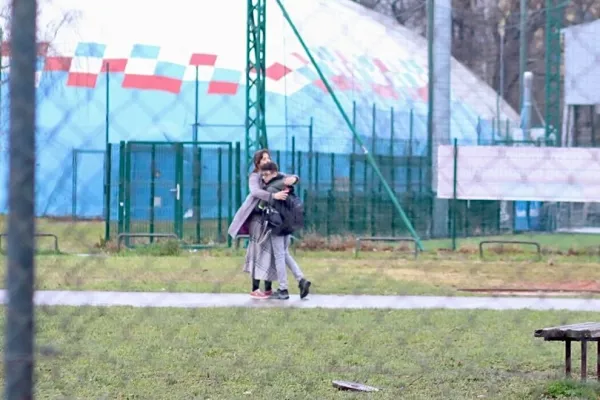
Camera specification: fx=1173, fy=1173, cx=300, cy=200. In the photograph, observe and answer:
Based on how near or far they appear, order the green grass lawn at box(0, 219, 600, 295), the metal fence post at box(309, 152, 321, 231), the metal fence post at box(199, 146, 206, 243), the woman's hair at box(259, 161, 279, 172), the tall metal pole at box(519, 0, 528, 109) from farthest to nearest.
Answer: the metal fence post at box(309, 152, 321, 231) → the metal fence post at box(199, 146, 206, 243) → the green grass lawn at box(0, 219, 600, 295) → the woman's hair at box(259, 161, 279, 172) → the tall metal pole at box(519, 0, 528, 109)

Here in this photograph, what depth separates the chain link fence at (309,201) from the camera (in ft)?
13.8

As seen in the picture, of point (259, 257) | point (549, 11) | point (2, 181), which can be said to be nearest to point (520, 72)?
point (549, 11)

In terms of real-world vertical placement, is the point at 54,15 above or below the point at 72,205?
above

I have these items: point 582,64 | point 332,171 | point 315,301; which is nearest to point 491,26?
point 582,64

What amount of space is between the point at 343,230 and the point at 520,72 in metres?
7.43

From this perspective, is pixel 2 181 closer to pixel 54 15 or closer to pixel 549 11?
pixel 54 15

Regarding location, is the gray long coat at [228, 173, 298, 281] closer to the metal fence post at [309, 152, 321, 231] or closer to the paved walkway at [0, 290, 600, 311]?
the paved walkway at [0, 290, 600, 311]

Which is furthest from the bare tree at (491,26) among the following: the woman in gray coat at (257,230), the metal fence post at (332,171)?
the metal fence post at (332,171)

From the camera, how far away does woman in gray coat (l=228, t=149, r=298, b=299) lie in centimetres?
1111

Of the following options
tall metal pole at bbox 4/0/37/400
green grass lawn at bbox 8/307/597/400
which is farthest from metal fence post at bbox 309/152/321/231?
tall metal pole at bbox 4/0/37/400

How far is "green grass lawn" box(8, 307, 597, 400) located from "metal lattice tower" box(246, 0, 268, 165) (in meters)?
4.30

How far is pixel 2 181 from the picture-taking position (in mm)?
3451

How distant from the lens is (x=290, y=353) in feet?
25.9

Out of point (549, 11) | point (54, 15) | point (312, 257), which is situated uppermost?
point (549, 11)
